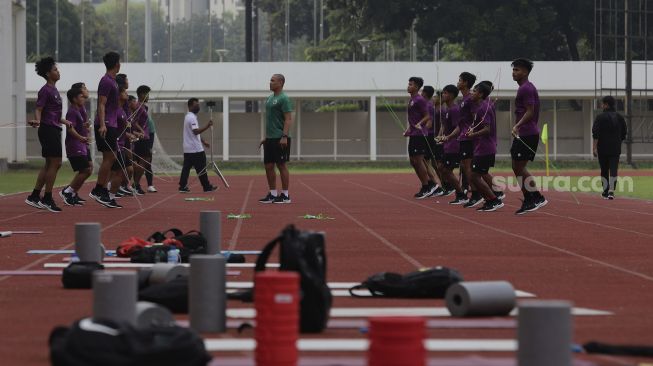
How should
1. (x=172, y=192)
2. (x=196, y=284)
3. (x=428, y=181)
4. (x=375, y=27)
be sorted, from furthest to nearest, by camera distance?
(x=375, y=27), (x=172, y=192), (x=428, y=181), (x=196, y=284)

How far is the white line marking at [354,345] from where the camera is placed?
22.1 ft

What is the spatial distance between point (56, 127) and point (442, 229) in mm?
6456

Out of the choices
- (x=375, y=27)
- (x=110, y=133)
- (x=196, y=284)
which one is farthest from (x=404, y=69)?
(x=196, y=284)

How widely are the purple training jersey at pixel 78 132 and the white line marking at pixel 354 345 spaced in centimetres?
1452

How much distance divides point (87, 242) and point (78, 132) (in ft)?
38.2

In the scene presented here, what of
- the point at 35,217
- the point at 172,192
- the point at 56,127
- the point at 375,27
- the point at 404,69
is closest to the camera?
the point at 35,217

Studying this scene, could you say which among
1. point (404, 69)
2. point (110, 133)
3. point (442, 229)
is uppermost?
point (404, 69)

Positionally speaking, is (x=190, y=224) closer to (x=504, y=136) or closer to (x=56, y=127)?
(x=56, y=127)

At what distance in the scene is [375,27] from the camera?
76.2m

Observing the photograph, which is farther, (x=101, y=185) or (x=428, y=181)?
(x=428, y=181)

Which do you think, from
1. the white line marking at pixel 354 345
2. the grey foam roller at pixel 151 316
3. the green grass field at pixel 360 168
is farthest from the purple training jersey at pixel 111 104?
the green grass field at pixel 360 168

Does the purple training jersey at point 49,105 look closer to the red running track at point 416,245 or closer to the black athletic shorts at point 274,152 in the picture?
the red running track at point 416,245

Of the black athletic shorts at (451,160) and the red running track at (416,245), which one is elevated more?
the black athletic shorts at (451,160)

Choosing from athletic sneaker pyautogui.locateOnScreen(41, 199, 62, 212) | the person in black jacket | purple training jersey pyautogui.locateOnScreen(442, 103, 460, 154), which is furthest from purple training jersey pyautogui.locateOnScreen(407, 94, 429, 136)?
athletic sneaker pyautogui.locateOnScreen(41, 199, 62, 212)
